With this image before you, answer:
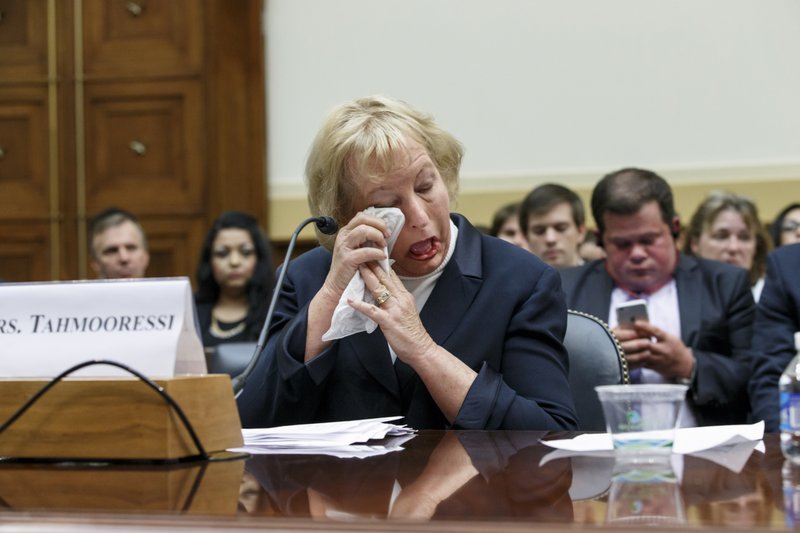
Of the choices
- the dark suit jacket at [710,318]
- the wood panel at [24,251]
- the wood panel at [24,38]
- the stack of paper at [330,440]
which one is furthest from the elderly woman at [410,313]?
the wood panel at [24,38]

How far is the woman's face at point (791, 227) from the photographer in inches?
169

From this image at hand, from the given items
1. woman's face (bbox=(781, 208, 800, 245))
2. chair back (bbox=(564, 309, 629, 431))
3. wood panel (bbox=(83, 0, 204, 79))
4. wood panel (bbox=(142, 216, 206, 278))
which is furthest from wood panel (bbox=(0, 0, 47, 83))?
chair back (bbox=(564, 309, 629, 431))

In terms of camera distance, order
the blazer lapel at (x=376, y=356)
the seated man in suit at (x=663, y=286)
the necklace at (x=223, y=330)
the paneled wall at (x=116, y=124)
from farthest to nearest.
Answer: the paneled wall at (x=116, y=124), the necklace at (x=223, y=330), the seated man in suit at (x=663, y=286), the blazer lapel at (x=376, y=356)

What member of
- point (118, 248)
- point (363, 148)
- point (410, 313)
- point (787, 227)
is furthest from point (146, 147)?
point (410, 313)

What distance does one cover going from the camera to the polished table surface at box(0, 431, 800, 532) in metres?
0.85

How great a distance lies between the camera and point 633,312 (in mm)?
3148

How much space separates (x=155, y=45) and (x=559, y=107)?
2086 millimetres

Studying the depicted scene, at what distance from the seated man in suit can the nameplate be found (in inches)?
82.3

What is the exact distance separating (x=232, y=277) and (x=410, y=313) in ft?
10.1

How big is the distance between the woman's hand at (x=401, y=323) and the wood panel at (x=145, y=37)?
14.6 feet

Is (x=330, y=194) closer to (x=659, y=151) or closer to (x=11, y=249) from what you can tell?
(x=659, y=151)

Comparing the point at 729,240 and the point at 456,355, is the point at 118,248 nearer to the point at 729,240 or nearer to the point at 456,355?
the point at 729,240

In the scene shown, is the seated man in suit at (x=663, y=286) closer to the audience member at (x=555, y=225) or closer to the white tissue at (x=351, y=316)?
the audience member at (x=555, y=225)

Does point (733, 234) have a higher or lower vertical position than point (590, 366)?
higher
